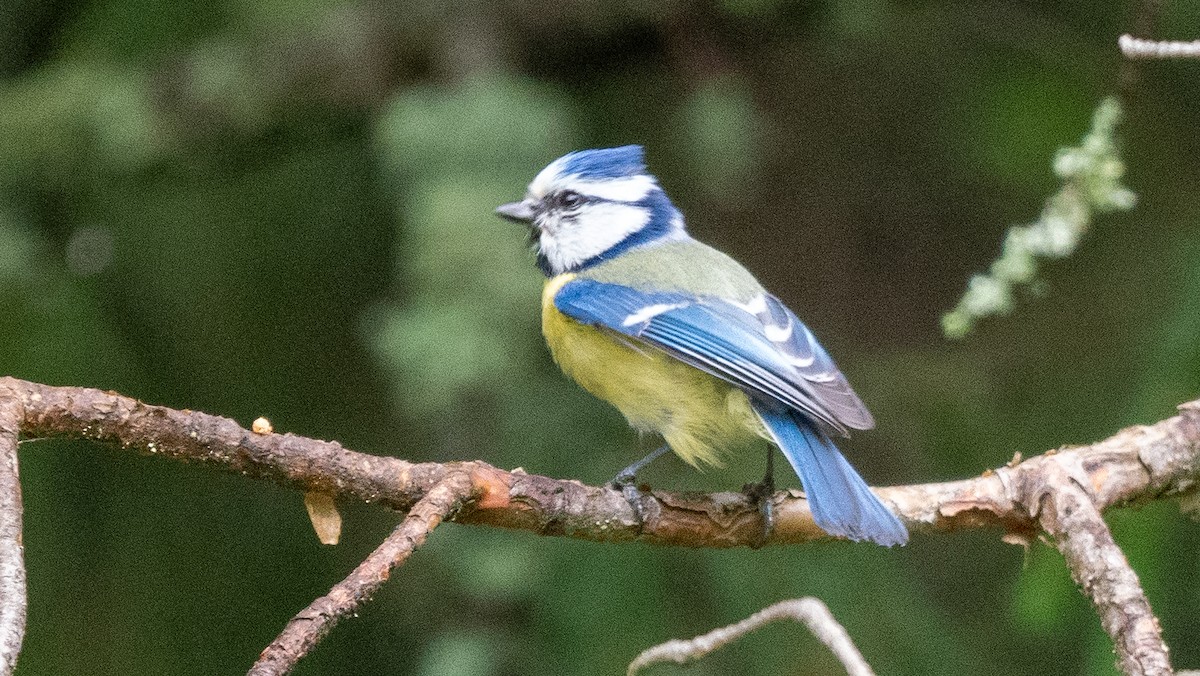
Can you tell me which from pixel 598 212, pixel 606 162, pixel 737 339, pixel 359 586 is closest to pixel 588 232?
pixel 598 212

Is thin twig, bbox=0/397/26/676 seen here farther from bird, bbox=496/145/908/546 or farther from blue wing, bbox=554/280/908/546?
blue wing, bbox=554/280/908/546

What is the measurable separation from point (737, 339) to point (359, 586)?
3.40 ft

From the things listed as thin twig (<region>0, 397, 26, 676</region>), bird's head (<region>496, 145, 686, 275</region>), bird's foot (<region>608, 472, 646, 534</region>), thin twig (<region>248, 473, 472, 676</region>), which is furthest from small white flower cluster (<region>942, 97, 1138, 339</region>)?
thin twig (<region>0, 397, 26, 676</region>)

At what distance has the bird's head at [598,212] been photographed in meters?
2.41

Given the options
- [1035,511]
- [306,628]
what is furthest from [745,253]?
[306,628]

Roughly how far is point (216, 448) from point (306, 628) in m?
0.30

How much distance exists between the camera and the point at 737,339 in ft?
6.82

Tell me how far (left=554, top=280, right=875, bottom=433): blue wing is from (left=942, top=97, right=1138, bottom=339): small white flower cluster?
27 cm

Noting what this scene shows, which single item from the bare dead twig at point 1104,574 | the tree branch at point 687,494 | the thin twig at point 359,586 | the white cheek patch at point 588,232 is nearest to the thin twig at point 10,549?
the tree branch at point 687,494

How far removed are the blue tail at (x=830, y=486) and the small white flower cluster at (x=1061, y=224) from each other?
249 millimetres

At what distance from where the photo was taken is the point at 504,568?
77.5 inches

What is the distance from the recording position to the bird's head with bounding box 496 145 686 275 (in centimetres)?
241

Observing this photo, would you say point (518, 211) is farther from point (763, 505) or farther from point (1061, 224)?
point (1061, 224)

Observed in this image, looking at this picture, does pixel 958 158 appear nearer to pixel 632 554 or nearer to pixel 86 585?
pixel 632 554
